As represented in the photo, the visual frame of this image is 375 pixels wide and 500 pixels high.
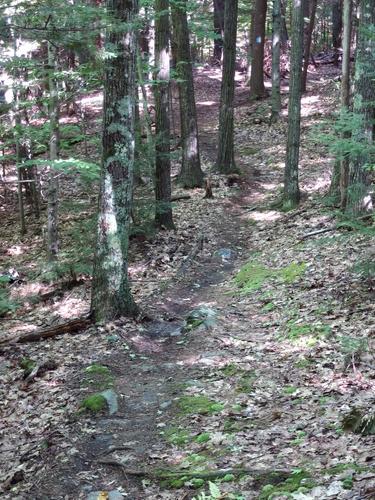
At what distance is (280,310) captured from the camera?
28.5 feet

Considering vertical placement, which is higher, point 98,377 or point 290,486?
point 290,486

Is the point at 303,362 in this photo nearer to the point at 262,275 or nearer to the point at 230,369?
the point at 230,369

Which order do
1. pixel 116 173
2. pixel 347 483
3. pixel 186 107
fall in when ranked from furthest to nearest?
pixel 186 107
pixel 116 173
pixel 347 483

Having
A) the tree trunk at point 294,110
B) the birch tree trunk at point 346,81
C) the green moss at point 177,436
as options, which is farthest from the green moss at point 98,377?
the tree trunk at point 294,110

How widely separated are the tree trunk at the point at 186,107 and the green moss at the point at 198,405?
1174 cm

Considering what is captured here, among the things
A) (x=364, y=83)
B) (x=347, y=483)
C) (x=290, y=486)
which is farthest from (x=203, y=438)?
(x=364, y=83)

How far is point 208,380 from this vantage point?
6.72 m

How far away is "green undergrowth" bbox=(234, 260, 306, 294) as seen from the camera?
1002 cm

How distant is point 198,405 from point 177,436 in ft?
2.09

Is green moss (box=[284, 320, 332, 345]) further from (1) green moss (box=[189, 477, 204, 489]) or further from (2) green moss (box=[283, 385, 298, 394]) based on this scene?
(1) green moss (box=[189, 477, 204, 489])

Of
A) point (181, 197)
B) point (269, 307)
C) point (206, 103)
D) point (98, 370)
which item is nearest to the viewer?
point (98, 370)

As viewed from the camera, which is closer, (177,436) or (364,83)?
(177,436)

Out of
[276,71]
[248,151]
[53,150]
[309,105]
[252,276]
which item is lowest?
[252,276]

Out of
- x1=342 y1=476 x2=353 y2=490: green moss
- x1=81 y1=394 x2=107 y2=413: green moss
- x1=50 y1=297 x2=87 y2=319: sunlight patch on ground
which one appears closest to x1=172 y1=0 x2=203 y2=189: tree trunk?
x1=50 y1=297 x2=87 y2=319: sunlight patch on ground
